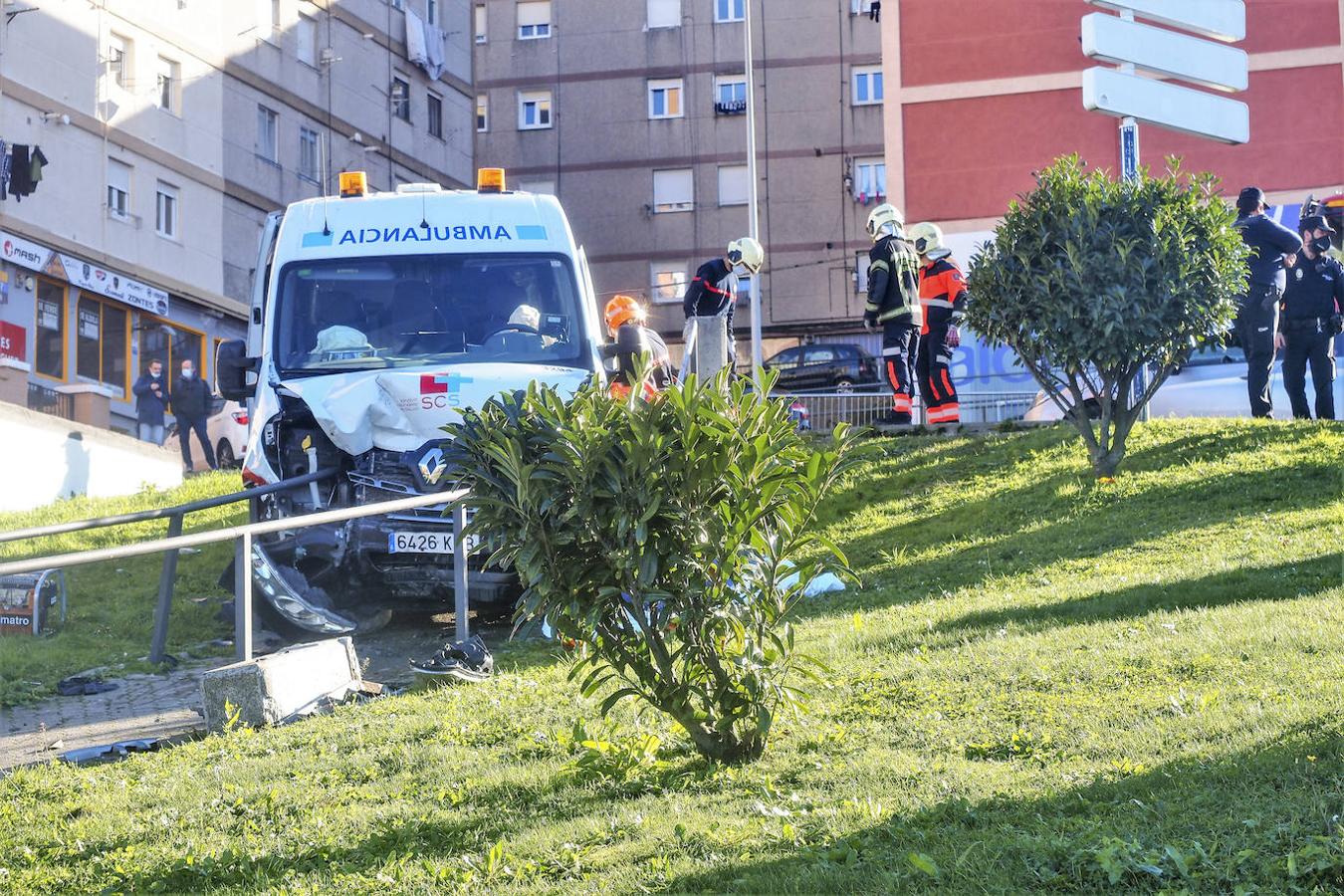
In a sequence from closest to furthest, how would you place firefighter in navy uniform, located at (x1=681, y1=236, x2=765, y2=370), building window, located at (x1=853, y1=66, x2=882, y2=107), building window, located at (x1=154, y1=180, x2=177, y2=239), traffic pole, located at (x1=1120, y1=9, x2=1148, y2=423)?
1. traffic pole, located at (x1=1120, y1=9, x2=1148, y2=423)
2. firefighter in navy uniform, located at (x1=681, y1=236, x2=765, y2=370)
3. building window, located at (x1=154, y1=180, x2=177, y2=239)
4. building window, located at (x1=853, y1=66, x2=882, y2=107)

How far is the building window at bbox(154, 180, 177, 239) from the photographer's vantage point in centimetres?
3897

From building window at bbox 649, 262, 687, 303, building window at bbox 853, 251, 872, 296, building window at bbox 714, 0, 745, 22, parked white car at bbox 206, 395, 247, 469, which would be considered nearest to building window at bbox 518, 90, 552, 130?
building window at bbox 714, 0, 745, 22

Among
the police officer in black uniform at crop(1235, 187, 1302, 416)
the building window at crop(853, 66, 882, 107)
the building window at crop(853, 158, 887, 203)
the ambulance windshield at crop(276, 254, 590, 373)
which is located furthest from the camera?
the building window at crop(853, 66, 882, 107)

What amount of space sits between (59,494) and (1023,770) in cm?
1719

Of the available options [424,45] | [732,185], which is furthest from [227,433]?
[732,185]

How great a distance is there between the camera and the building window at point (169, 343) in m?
37.9

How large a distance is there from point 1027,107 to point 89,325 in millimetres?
18956

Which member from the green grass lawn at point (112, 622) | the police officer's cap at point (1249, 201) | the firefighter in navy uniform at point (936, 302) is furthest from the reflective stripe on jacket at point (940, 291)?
the green grass lawn at point (112, 622)

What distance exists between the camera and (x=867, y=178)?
5253 cm

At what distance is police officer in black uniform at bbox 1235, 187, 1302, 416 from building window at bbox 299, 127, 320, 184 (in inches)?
1250

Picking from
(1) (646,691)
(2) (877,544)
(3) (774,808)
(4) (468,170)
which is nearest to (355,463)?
(2) (877,544)

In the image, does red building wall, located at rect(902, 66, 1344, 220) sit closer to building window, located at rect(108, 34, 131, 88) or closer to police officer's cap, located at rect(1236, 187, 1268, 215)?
police officer's cap, located at rect(1236, 187, 1268, 215)

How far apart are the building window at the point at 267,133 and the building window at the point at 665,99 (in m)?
13.6

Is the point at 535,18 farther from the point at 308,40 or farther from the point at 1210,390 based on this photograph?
the point at 1210,390
